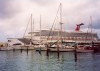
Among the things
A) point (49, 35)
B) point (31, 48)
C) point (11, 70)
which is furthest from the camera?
point (49, 35)

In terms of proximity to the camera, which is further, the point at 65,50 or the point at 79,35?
the point at 79,35

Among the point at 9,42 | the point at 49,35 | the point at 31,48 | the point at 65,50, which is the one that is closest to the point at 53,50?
the point at 65,50

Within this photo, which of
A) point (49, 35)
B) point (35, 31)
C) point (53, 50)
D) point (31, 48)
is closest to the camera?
point (53, 50)

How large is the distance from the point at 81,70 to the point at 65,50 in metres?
39.5

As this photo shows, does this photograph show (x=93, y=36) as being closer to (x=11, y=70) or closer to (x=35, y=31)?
(x=35, y=31)

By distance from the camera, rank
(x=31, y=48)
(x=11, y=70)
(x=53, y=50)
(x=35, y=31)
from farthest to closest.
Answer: (x=35, y=31) → (x=31, y=48) → (x=53, y=50) → (x=11, y=70)

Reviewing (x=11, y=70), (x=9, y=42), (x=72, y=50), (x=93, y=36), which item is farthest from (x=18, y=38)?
(x=11, y=70)

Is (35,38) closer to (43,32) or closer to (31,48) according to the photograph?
(43,32)

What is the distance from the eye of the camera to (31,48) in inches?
3772

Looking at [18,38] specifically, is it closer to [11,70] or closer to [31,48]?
[31,48]

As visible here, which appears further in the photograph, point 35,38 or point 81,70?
point 35,38

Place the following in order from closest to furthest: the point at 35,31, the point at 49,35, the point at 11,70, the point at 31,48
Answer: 1. the point at 11,70
2. the point at 31,48
3. the point at 49,35
4. the point at 35,31

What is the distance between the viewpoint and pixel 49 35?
109375mm

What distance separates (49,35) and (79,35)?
15196 millimetres
